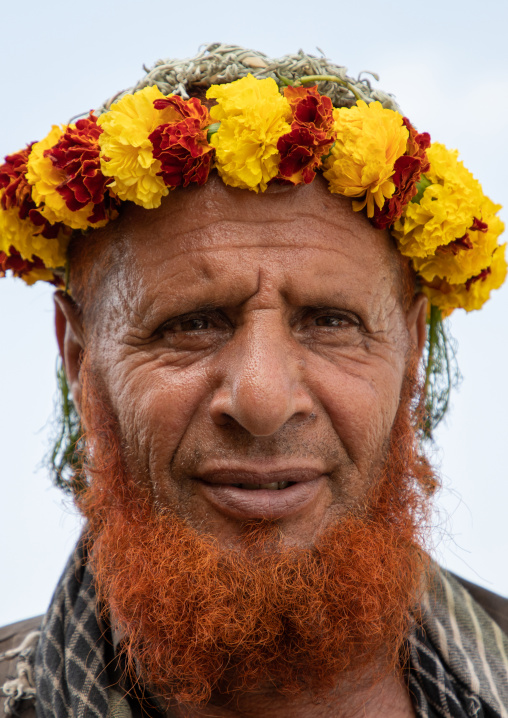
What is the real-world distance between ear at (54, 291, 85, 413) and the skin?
0.36 m

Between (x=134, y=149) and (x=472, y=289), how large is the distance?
1.36 meters

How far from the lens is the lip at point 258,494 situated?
7.74 feet

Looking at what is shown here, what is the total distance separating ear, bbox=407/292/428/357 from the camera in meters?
2.94

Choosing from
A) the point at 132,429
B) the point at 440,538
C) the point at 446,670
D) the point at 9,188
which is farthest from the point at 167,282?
the point at 446,670

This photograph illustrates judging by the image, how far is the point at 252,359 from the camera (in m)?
2.33

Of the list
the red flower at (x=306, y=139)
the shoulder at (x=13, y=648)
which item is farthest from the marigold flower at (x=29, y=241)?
the shoulder at (x=13, y=648)

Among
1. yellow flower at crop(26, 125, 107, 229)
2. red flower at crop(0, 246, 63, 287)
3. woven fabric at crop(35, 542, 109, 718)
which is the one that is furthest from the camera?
red flower at crop(0, 246, 63, 287)

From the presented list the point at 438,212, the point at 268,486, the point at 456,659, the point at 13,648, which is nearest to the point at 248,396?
the point at 268,486

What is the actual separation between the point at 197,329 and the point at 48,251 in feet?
2.25

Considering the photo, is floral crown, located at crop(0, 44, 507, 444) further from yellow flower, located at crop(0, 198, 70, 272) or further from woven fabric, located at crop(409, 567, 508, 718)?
woven fabric, located at crop(409, 567, 508, 718)

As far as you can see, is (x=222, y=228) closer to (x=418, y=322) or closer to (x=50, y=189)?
(x=50, y=189)

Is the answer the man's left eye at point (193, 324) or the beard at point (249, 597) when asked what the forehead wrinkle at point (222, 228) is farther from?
the beard at point (249, 597)

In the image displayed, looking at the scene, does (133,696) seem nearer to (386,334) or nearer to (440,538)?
(440,538)

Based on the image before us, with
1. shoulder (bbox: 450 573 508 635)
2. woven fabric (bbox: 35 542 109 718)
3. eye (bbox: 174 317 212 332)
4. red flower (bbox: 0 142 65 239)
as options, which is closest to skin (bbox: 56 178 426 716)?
eye (bbox: 174 317 212 332)
